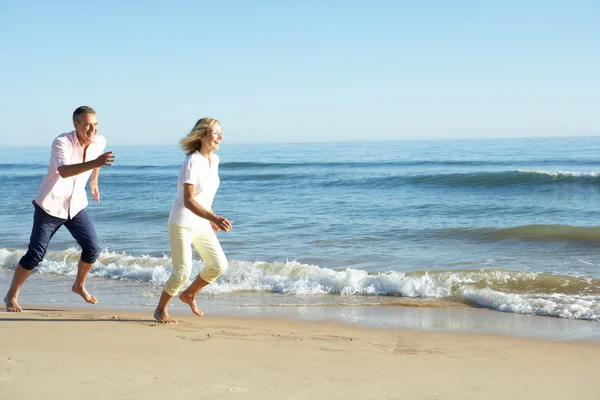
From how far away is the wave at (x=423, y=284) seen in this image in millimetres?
6801

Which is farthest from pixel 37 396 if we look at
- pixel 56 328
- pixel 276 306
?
pixel 276 306

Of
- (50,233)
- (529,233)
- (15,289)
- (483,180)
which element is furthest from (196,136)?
(483,180)

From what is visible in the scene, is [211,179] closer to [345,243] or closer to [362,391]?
[362,391]

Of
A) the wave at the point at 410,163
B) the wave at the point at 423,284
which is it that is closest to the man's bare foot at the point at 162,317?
the wave at the point at 423,284

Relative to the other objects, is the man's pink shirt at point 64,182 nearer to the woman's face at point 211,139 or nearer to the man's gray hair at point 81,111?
the man's gray hair at point 81,111

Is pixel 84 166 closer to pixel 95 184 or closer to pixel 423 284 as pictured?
pixel 95 184

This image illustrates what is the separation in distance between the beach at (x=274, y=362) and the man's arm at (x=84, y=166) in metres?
1.28

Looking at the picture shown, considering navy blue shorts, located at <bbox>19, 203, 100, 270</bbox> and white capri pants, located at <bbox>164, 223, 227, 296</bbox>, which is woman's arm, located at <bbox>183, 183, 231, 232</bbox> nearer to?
white capri pants, located at <bbox>164, 223, 227, 296</bbox>

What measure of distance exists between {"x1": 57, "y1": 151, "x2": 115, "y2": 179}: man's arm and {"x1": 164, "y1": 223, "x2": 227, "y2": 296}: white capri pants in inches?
30.8

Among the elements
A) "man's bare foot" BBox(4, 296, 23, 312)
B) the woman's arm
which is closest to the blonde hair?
the woman's arm

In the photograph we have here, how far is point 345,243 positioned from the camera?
37.0ft

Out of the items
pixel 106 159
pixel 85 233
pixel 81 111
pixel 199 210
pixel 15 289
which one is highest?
pixel 81 111

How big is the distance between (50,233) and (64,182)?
19.2 inches

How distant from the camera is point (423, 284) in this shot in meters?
7.70
